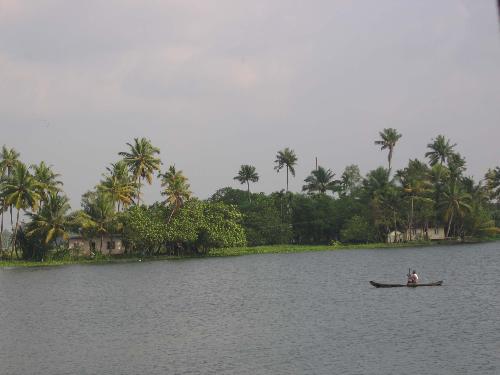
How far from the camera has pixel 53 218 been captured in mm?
85562

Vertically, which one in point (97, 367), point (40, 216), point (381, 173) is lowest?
point (97, 367)

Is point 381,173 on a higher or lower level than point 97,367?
higher

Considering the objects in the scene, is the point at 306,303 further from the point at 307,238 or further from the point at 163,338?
the point at 307,238

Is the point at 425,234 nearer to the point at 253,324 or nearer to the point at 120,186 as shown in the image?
the point at 120,186

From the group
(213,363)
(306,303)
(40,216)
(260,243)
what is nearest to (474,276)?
(306,303)

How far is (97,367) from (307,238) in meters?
105

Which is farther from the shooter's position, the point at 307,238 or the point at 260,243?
the point at 307,238

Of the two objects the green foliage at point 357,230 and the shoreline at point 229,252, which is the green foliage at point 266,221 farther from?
the green foliage at point 357,230

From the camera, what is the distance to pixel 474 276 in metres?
59.9

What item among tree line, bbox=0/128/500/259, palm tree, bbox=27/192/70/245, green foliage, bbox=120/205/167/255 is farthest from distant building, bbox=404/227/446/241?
palm tree, bbox=27/192/70/245

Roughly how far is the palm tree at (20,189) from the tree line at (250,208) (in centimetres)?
13

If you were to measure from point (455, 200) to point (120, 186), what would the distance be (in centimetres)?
5594

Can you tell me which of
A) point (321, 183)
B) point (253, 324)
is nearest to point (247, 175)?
point (321, 183)

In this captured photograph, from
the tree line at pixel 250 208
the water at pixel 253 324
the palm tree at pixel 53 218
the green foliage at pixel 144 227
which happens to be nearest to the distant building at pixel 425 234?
the tree line at pixel 250 208
